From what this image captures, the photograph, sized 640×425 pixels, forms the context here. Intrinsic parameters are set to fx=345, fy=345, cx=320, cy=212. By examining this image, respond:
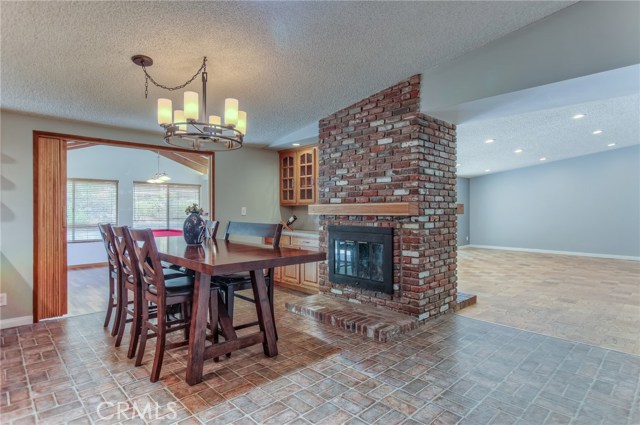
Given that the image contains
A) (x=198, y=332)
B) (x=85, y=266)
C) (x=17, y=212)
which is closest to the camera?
(x=198, y=332)

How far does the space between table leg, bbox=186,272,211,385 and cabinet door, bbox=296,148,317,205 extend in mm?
3103

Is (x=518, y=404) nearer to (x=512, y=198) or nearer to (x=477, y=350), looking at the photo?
(x=477, y=350)

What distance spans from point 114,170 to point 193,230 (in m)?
5.38

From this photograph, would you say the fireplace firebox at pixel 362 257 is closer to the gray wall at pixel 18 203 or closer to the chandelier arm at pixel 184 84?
the chandelier arm at pixel 184 84

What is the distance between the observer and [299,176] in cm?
545

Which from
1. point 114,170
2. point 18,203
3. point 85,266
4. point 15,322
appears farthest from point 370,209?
point 85,266

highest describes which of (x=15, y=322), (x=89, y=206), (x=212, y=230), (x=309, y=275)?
(x=89, y=206)

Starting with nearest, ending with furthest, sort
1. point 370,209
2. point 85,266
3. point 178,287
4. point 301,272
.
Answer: point 178,287 < point 370,209 < point 301,272 < point 85,266

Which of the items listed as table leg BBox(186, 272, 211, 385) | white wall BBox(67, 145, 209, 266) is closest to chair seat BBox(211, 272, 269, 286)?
table leg BBox(186, 272, 211, 385)

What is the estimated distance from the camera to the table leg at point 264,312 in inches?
101

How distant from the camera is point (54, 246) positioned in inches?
142

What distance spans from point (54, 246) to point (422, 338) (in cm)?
380

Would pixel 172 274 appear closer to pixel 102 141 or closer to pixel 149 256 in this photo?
pixel 149 256

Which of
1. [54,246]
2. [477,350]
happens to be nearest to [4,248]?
[54,246]
